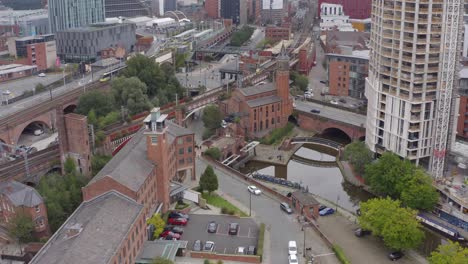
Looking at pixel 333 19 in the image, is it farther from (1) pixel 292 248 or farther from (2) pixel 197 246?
(2) pixel 197 246

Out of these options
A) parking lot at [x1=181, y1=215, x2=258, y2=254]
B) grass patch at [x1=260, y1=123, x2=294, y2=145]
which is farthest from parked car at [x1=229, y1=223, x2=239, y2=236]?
grass patch at [x1=260, y1=123, x2=294, y2=145]

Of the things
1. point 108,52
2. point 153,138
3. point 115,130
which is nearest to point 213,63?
point 108,52

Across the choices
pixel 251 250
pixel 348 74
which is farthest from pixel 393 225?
pixel 348 74

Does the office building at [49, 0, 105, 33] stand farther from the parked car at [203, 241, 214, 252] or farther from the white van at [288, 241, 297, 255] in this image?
the white van at [288, 241, 297, 255]

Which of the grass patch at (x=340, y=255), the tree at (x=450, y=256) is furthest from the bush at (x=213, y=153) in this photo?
the tree at (x=450, y=256)

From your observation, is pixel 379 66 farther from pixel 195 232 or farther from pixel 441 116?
pixel 195 232

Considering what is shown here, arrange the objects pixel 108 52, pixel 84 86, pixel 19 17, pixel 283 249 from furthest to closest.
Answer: pixel 19 17, pixel 108 52, pixel 84 86, pixel 283 249

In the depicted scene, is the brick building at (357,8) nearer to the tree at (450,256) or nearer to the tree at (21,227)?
the tree at (450,256)
